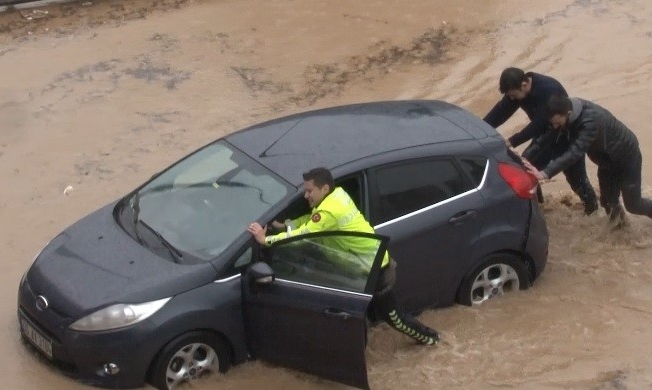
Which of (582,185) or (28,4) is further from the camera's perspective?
(28,4)

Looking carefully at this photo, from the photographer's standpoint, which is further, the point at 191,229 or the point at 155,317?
the point at 191,229

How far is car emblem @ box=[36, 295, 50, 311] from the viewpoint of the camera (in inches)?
272

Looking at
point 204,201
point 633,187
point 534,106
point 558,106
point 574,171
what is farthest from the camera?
point 574,171

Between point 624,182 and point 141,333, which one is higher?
point 141,333

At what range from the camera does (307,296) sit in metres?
6.79

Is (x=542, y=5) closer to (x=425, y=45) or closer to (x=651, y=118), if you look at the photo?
(x=425, y=45)

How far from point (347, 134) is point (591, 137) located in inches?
85.5

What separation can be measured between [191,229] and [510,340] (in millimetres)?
2510

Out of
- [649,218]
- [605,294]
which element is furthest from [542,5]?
[605,294]

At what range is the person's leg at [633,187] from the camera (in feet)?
29.9

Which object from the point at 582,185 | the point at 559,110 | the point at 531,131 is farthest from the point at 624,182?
the point at 559,110

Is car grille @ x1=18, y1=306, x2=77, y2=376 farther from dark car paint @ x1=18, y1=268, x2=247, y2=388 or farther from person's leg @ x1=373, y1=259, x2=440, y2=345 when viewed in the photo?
person's leg @ x1=373, y1=259, x2=440, y2=345

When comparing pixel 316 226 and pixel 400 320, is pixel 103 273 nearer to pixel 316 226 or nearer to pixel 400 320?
pixel 316 226

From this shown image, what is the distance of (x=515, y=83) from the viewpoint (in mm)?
8867
